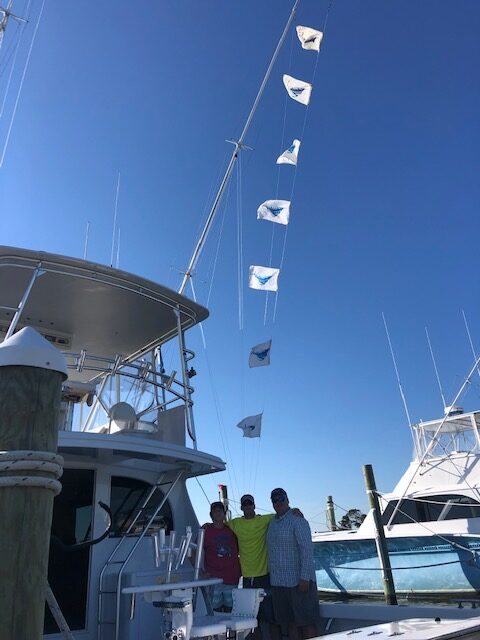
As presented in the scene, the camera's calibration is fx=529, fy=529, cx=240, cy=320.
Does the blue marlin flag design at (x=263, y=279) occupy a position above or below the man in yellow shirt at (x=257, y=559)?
above

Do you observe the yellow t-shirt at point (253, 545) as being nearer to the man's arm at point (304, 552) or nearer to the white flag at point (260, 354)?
the man's arm at point (304, 552)

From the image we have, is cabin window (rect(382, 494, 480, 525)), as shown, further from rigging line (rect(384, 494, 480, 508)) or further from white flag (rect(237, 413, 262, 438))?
white flag (rect(237, 413, 262, 438))

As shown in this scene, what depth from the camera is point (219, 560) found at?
227 inches

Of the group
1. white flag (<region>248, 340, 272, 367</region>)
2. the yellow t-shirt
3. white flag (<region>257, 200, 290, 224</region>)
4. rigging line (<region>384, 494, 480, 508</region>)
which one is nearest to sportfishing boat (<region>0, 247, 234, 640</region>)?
the yellow t-shirt

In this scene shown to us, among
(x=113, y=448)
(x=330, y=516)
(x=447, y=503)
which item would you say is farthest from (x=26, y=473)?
(x=330, y=516)

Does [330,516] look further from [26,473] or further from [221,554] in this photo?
[26,473]

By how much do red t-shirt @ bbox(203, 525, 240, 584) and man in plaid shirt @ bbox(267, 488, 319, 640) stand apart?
46cm

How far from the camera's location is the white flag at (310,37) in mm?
10883

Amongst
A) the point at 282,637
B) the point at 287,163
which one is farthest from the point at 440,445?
the point at 282,637

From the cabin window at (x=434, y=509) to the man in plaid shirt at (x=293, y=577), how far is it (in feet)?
30.4

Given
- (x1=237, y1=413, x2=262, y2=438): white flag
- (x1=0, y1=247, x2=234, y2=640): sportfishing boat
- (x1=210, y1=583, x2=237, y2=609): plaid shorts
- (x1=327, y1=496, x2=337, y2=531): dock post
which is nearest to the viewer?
(x1=0, y1=247, x2=234, y2=640): sportfishing boat

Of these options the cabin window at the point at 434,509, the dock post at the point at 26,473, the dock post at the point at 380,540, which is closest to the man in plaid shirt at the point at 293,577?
the dock post at the point at 26,473

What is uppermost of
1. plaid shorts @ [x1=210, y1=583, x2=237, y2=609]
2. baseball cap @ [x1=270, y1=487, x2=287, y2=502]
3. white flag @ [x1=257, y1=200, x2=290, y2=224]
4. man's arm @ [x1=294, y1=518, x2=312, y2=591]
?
white flag @ [x1=257, y1=200, x2=290, y2=224]

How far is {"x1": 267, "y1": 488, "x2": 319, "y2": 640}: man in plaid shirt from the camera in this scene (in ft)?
17.7
